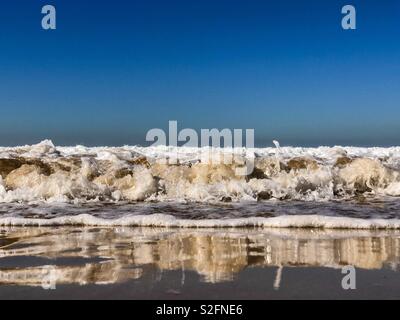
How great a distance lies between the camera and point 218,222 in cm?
705

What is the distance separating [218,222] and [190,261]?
2387 millimetres

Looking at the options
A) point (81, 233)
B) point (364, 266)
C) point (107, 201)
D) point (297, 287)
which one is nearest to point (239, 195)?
point (107, 201)

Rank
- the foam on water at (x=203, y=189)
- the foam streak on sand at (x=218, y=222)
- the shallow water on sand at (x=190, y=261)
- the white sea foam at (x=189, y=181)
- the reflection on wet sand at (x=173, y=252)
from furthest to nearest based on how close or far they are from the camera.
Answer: the white sea foam at (x=189, y=181) → the foam on water at (x=203, y=189) → the foam streak on sand at (x=218, y=222) → the reflection on wet sand at (x=173, y=252) → the shallow water on sand at (x=190, y=261)

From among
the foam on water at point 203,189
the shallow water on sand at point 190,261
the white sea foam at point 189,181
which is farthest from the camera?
the white sea foam at point 189,181


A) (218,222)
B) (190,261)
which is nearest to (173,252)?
(190,261)

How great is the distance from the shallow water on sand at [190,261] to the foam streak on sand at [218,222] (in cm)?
29

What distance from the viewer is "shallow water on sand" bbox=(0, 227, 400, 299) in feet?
12.3

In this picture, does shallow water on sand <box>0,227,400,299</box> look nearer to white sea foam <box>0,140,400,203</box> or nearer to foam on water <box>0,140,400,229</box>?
foam on water <box>0,140,400,229</box>

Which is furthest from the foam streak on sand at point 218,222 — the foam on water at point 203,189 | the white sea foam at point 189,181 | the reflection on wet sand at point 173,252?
the white sea foam at point 189,181

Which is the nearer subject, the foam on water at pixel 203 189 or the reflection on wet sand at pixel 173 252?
the reflection on wet sand at pixel 173 252

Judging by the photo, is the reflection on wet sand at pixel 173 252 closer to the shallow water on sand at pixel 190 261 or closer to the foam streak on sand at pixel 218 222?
the shallow water on sand at pixel 190 261

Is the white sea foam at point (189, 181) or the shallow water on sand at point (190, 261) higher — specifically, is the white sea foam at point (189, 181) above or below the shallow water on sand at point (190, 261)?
above

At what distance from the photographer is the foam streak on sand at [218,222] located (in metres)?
6.75

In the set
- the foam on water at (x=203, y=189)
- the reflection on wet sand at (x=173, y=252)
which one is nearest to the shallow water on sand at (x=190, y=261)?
the reflection on wet sand at (x=173, y=252)
